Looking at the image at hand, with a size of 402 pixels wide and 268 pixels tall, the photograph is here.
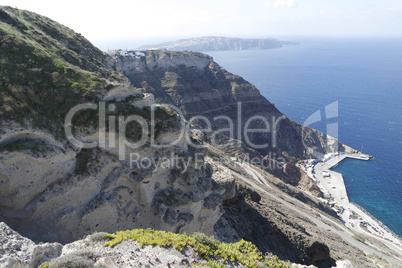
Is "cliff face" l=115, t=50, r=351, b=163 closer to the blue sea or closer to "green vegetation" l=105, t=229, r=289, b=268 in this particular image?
the blue sea

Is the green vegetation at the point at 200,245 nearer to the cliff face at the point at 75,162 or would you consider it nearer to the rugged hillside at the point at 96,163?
the cliff face at the point at 75,162

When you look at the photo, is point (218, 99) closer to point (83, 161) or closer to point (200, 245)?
point (83, 161)

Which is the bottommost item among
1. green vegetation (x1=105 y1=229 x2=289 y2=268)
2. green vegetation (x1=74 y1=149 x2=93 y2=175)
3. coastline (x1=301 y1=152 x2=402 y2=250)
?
coastline (x1=301 y1=152 x2=402 y2=250)

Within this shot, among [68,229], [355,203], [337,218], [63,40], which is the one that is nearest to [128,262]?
[68,229]

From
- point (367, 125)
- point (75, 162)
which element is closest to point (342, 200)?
point (367, 125)

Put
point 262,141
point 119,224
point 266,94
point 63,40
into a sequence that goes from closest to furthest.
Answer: point 119,224
point 63,40
point 262,141
point 266,94

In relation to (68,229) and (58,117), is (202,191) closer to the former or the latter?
(68,229)

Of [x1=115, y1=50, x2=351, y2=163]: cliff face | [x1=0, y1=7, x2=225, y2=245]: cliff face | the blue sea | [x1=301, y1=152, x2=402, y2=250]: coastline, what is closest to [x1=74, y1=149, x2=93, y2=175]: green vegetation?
[x1=0, y1=7, x2=225, y2=245]: cliff face

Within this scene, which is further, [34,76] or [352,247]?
[352,247]
